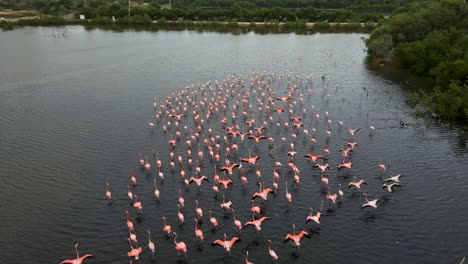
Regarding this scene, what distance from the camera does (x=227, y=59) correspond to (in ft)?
268

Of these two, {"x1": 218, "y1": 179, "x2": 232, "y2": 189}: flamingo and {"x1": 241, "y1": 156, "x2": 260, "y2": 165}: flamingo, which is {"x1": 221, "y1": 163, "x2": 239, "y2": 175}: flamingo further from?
{"x1": 218, "y1": 179, "x2": 232, "y2": 189}: flamingo

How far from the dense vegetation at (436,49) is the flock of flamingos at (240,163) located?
10973 millimetres

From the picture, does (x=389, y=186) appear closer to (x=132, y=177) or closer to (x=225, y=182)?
(x=225, y=182)

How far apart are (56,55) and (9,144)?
46266 millimetres

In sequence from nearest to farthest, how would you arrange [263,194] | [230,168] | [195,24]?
[263,194] → [230,168] → [195,24]

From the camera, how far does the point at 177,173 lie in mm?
37438

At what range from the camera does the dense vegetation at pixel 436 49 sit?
5075cm

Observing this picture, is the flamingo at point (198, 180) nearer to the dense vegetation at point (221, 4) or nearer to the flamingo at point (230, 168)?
the flamingo at point (230, 168)

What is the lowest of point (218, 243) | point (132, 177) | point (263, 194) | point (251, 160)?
point (218, 243)

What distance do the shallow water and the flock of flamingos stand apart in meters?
0.33

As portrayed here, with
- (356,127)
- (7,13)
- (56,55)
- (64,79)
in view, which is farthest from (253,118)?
(7,13)

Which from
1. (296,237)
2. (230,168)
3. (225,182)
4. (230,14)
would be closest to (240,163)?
(230,168)

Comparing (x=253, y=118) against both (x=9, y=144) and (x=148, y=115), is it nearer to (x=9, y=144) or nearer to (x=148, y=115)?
(x=148, y=115)

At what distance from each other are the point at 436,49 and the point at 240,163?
44.4 metres
